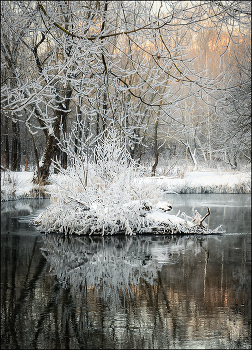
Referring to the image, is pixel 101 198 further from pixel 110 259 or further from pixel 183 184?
pixel 183 184

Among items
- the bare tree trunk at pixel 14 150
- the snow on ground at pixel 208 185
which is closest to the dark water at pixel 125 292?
the snow on ground at pixel 208 185

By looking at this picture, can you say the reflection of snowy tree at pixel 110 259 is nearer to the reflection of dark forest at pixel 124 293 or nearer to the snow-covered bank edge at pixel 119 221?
the reflection of dark forest at pixel 124 293

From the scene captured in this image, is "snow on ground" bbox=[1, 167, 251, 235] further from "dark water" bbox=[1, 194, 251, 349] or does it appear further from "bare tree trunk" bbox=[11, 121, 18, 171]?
"bare tree trunk" bbox=[11, 121, 18, 171]

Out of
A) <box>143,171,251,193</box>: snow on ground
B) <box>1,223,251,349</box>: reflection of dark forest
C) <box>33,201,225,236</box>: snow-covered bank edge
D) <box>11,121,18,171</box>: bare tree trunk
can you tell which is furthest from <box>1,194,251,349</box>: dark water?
<box>11,121,18,171</box>: bare tree trunk

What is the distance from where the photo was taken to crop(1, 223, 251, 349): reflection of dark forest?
5461 mm

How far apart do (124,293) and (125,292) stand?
0.21 ft

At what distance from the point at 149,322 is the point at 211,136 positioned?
33.8 meters

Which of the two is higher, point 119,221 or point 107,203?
point 107,203

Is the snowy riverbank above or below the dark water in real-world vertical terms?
above

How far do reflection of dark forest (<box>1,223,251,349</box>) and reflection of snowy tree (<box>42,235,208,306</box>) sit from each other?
18 millimetres

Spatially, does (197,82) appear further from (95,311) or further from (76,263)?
(76,263)

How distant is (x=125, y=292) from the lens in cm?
742

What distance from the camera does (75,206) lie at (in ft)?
42.2

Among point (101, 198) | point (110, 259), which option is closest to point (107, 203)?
point (101, 198)
